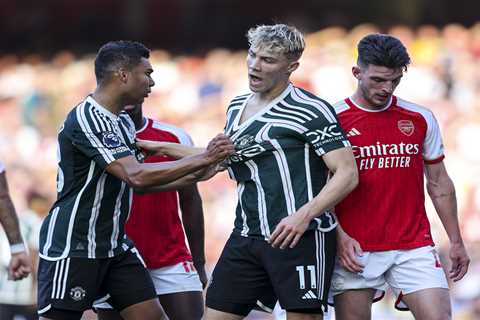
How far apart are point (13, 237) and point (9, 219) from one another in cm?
12

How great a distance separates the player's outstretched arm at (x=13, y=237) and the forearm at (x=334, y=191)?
2.26m

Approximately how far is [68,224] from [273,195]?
1.17 meters

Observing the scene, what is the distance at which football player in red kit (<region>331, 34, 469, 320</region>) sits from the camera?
6.63 meters

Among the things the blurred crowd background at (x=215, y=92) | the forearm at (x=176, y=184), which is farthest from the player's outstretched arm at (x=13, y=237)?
the blurred crowd background at (x=215, y=92)

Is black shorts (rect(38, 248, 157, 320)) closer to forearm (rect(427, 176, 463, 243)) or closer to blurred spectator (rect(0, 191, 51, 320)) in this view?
forearm (rect(427, 176, 463, 243))

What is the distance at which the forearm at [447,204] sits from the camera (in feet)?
22.6

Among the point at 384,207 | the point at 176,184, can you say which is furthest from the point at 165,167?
the point at 384,207

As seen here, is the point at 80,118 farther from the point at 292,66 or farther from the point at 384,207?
the point at 384,207

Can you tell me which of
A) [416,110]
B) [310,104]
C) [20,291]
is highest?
[310,104]

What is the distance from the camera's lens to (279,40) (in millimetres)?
6336

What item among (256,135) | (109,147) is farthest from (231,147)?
(109,147)

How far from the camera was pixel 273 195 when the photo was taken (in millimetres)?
6285

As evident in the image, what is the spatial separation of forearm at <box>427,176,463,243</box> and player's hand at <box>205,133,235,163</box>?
136cm

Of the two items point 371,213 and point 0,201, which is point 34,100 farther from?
point 371,213
